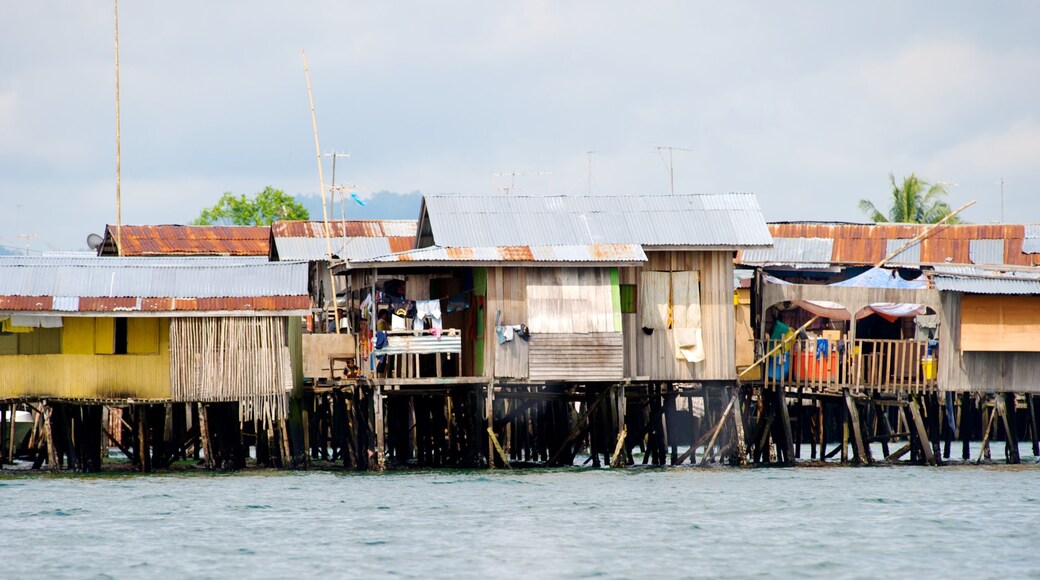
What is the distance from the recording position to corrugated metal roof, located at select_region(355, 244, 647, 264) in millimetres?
29297

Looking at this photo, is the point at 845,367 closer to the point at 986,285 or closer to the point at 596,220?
the point at 986,285

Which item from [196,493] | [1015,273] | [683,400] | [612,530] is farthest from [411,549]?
[683,400]

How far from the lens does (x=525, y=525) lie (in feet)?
75.9

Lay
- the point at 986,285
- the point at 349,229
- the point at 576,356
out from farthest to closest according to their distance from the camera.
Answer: the point at 349,229
the point at 986,285
the point at 576,356

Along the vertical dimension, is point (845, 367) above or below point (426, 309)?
below

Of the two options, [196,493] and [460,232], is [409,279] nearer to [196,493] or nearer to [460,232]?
[460,232]

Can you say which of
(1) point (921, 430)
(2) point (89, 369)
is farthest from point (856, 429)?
(2) point (89, 369)

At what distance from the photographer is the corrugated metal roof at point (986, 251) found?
4340 centimetres

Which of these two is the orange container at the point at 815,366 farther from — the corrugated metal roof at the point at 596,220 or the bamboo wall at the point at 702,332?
the corrugated metal roof at the point at 596,220

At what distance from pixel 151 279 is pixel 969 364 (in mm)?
16883

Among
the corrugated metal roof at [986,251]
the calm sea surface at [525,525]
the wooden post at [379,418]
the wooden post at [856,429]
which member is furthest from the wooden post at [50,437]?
the corrugated metal roof at [986,251]

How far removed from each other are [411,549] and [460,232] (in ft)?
35.0

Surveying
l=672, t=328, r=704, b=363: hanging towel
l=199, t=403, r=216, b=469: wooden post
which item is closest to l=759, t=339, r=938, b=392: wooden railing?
l=672, t=328, r=704, b=363: hanging towel

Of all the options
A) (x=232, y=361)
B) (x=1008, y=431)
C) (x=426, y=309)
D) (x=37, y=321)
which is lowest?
(x=1008, y=431)
